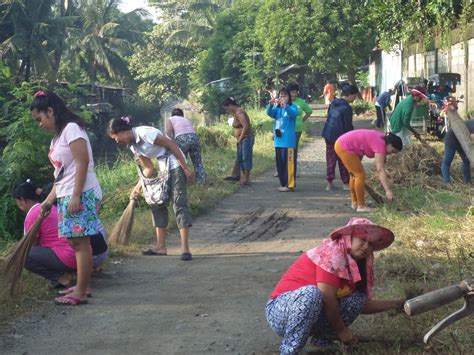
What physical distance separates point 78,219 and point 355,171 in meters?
4.78

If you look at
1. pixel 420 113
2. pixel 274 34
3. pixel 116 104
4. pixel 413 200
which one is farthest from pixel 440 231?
pixel 116 104

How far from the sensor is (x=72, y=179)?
6.04m

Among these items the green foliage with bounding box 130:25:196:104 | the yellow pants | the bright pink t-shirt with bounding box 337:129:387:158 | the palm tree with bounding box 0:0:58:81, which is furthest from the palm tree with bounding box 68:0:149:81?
the bright pink t-shirt with bounding box 337:129:387:158

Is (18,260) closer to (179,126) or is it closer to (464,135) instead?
(464,135)

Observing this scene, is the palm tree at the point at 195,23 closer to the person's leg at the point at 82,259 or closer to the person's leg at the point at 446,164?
the person's leg at the point at 446,164

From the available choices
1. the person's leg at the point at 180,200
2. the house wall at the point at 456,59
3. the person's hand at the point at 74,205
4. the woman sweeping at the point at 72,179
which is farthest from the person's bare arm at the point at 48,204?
the house wall at the point at 456,59

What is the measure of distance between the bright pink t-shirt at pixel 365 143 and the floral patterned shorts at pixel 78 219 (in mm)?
4361

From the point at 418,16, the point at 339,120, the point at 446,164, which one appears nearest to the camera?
the point at 446,164

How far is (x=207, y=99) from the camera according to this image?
4119 cm

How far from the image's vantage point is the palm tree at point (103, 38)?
49.4m

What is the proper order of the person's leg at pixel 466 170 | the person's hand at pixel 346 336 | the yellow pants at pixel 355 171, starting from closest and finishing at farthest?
1. the person's hand at pixel 346 336
2. the yellow pants at pixel 355 171
3. the person's leg at pixel 466 170

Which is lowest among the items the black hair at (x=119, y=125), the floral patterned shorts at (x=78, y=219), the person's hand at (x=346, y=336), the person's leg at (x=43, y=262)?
the person's hand at (x=346, y=336)

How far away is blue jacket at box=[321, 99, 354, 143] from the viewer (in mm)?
11570

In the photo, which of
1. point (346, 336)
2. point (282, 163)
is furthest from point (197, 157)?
point (346, 336)
